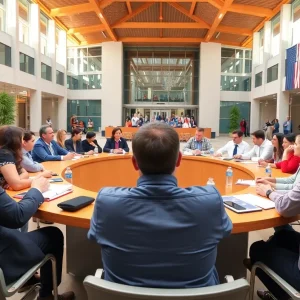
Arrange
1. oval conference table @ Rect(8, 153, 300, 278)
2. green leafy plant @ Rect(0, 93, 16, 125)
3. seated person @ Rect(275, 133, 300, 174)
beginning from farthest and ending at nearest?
green leafy plant @ Rect(0, 93, 16, 125)
seated person @ Rect(275, 133, 300, 174)
oval conference table @ Rect(8, 153, 300, 278)

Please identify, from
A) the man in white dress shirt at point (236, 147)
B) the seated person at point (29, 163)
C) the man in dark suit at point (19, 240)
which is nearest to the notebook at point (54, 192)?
the man in dark suit at point (19, 240)

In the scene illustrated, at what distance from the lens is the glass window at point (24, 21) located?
16781mm

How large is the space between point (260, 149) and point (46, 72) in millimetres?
18108

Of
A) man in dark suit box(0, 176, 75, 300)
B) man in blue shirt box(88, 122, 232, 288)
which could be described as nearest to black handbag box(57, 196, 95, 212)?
man in dark suit box(0, 176, 75, 300)

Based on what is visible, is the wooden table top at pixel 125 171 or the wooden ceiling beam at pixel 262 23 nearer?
the wooden table top at pixel 125 171

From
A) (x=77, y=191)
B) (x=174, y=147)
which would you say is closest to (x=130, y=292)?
(x=174, y=147)

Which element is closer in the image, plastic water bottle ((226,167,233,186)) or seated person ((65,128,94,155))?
plastic water bottle ((226,167,233,186))

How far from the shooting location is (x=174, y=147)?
1.22 m

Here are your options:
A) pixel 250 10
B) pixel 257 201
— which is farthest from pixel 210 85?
pixel 257 201

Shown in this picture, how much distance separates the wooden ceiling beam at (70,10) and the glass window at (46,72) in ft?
10.6

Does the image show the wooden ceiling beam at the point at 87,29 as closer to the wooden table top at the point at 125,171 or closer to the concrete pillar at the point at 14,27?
the concrete pillar at the point at 14,27

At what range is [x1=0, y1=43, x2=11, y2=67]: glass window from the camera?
1473cm

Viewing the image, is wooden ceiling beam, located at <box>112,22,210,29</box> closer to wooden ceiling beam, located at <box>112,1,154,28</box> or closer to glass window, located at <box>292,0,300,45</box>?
wooden ceiling beam, located at <box>112,1,154,28</box>

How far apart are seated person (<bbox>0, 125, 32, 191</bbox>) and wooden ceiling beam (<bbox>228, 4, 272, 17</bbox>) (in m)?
15.6
